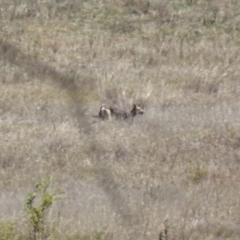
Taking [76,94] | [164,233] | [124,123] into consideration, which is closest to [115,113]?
[124,123]

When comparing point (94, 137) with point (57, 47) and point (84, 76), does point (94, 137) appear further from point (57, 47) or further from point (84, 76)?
point (57, 47)

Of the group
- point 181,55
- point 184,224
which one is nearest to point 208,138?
point 184,224

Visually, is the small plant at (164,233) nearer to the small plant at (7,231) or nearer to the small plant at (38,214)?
the small plant at (38,214)

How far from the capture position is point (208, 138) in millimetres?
9594

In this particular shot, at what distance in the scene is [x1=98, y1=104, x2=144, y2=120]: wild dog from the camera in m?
10.6

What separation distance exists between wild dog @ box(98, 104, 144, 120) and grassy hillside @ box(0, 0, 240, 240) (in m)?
0.21

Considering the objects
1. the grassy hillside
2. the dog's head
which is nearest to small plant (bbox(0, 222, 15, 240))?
the grassy hillside

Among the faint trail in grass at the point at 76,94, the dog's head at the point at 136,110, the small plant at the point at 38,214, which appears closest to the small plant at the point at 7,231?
the small plant at the point at 38,214

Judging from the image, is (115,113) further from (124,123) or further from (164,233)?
(164,233)

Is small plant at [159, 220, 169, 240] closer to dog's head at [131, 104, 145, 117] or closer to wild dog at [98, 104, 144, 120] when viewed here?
wild dog at [98, 104, 144, 120]

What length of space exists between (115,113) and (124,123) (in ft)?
1.53

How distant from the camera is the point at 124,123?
33.6ft

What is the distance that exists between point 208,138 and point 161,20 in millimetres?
8700

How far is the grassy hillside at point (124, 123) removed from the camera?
6.64 m
